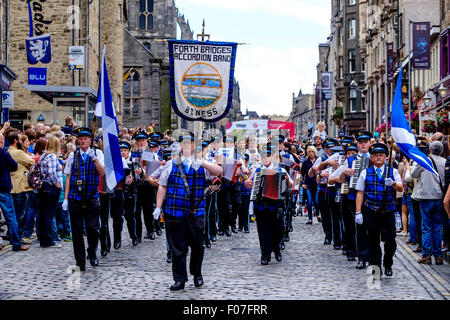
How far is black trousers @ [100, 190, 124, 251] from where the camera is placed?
12.8 m

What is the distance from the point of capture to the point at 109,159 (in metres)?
10.7

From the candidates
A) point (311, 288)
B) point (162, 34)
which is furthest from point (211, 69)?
point (162, 34)

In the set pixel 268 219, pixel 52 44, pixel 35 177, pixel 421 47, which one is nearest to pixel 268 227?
pixel 268 219

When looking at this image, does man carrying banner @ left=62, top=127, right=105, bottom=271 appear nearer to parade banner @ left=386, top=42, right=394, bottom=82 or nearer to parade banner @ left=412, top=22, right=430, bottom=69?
parade banner @ left=412, top=22, right=430, bottom=69

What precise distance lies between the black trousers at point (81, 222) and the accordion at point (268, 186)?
2.52 meters

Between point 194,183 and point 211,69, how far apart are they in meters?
4.78

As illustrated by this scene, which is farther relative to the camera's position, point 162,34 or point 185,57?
point 162,34

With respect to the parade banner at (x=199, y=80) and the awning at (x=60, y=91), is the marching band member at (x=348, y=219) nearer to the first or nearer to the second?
the parade banner at (x=199, y=80)

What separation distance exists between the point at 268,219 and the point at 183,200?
112 inches

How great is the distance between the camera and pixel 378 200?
10664mm

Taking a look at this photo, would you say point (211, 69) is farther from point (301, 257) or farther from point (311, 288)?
point (311, 288)

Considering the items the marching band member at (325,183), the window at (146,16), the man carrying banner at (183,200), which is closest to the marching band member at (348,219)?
the marching band member at (325,183)

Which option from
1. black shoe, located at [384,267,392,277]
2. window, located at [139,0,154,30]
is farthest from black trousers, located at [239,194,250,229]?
window, located at [139,0,154,30]

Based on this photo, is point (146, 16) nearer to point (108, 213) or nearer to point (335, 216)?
point (335, 216)
